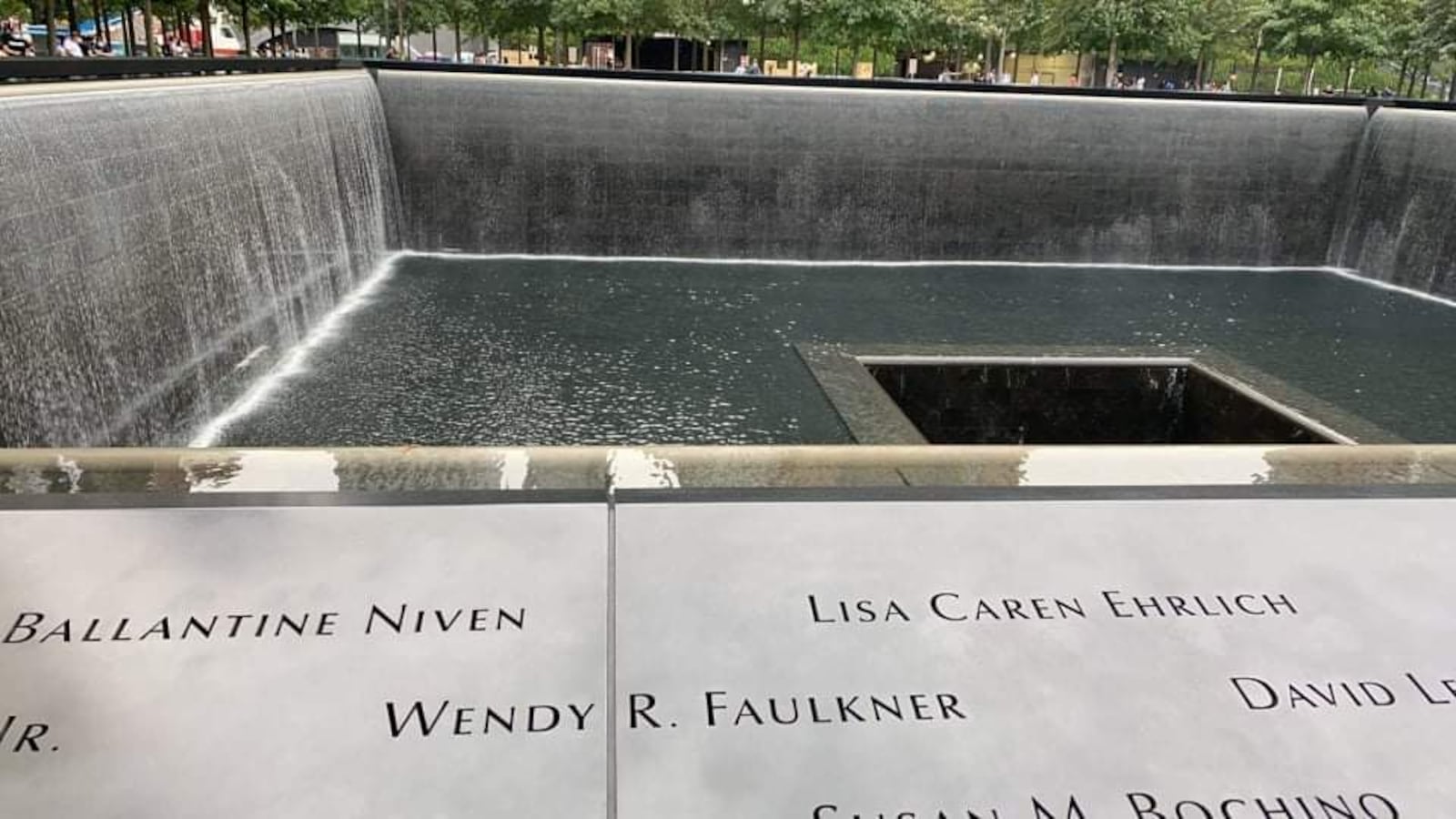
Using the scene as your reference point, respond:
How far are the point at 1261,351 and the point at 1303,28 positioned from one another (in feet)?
74.8

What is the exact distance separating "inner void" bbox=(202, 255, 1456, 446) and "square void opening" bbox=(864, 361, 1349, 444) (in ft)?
1.62

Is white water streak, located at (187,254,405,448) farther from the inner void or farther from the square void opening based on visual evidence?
the square void opening

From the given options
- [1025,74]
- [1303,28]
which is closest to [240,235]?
[1303,28]

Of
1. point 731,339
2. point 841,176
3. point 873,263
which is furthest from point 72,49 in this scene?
point 731,339

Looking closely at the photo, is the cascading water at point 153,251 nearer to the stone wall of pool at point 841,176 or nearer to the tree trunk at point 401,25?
the stone wall of pool at point 841,176

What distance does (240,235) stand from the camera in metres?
7.05

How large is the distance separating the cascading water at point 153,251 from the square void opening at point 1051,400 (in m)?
3.88

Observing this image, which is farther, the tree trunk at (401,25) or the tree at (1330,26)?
the tree at (1330,26)

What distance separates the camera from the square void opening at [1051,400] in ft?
22.0

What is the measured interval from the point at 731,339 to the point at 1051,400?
7.80 feet

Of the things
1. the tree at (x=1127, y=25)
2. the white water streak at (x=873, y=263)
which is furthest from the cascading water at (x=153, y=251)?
the tree at (x=1127, y=25)

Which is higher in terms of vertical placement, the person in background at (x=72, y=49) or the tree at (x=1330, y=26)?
the tree at (x=1330, y=26)

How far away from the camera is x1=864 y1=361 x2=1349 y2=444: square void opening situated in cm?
670

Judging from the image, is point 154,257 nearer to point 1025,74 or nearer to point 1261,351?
point 1261,351
